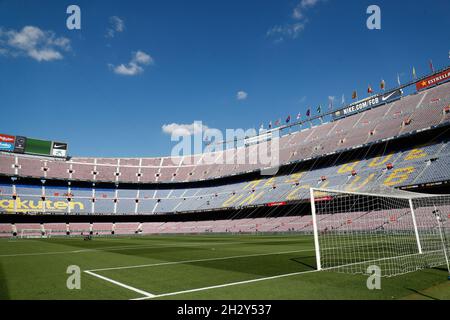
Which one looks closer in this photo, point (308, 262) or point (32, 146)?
point (308, 262)

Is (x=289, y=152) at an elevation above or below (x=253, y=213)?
above

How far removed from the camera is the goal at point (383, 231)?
10.0 m

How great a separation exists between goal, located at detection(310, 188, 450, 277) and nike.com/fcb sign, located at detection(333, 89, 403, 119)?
77.7ft

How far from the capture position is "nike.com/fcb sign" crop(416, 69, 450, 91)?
43688 mm

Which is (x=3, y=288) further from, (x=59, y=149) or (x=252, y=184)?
(x=59, y=149)

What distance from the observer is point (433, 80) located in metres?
45.2

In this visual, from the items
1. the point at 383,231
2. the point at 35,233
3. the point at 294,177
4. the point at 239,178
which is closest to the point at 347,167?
the point at 294,177

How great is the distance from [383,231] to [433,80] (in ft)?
104


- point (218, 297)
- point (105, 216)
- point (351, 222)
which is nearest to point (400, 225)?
point (351, 222)

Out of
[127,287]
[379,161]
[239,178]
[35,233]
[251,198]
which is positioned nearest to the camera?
[127,287]

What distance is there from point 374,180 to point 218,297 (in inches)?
1442

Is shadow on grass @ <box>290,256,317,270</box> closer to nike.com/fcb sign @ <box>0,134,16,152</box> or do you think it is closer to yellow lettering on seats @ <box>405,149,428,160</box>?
yellow lettering on seats @ <box>405,149,428,160</box>
